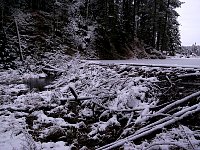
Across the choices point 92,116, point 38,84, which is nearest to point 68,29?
point 38,84

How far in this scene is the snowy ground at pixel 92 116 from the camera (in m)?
5.28

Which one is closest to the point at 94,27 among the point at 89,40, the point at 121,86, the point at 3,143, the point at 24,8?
the point at 89,40

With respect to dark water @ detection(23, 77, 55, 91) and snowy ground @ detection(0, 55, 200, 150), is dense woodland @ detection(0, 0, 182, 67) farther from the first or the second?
snowy ground @ detection(0, 55, 200, 150)

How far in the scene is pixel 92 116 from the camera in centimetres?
782

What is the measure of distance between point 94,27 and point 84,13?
373cm

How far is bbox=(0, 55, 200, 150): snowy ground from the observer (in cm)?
528

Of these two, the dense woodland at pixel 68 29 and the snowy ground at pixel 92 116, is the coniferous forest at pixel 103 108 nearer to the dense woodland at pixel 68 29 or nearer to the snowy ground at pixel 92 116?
the snowy ground at pixel 92 116

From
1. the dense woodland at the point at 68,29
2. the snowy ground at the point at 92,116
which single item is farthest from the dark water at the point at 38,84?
the dense woodland at the point at 68,29

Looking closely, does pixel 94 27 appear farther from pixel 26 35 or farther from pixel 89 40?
pixel 26 35

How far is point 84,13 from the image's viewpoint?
1260 inches

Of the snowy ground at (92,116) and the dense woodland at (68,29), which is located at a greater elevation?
the dense woodland at (68,29)

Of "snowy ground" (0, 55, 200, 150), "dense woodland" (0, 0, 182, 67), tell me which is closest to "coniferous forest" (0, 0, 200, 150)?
"snowy ground" (0, 55, 200, 150)

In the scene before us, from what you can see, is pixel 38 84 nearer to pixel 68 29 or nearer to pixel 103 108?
pixel 103 108

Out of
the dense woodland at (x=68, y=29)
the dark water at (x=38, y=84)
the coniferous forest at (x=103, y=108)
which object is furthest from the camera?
the dense woodland at (x=68, y=29)
